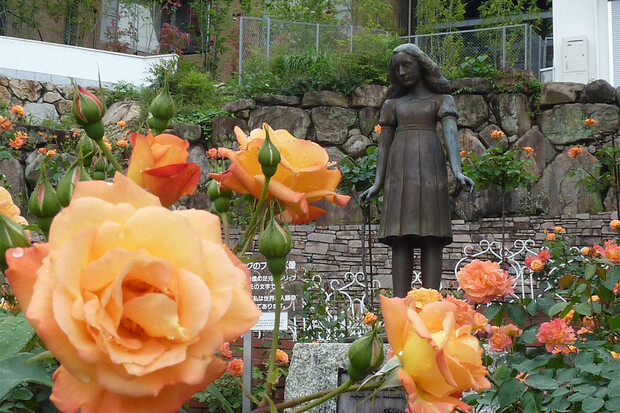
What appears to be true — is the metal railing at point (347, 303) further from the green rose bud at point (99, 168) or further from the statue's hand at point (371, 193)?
the green rose bud at point (99, 168)

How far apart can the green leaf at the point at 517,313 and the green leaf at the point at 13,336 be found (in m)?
1.81

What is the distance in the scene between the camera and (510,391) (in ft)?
5.30

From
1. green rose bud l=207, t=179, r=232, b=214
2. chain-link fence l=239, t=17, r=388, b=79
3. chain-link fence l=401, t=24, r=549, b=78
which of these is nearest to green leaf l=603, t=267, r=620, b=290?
green rose bud l=207, t=179, r=232, b=214

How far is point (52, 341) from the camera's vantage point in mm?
362

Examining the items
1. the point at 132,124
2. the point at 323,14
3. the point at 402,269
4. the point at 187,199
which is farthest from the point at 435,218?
the point at 323,14

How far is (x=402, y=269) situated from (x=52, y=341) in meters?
3.87

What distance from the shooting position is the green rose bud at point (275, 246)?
2.12 ft

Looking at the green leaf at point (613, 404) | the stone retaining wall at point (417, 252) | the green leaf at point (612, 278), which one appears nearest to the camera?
the green leaf at point (613, 404)

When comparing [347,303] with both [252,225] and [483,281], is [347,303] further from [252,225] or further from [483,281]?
[252,225]

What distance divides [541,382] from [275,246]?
1059 mm

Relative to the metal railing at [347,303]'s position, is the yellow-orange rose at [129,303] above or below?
above

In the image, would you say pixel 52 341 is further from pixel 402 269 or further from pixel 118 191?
pixel 402 269

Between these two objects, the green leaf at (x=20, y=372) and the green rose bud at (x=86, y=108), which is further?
the green rose bud at (x=86, y=108)

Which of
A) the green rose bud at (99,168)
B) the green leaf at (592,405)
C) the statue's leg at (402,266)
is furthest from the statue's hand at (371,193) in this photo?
the green rose bud at (99,168)
